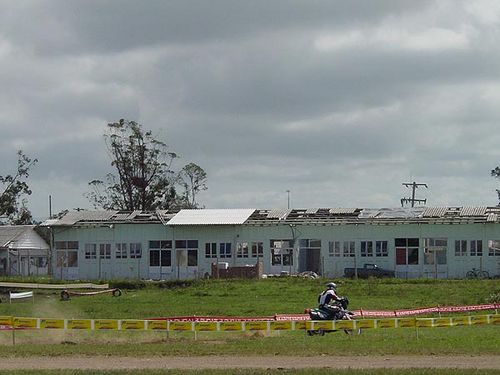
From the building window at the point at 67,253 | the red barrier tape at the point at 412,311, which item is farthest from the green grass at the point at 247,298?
the building window at the point at 67,253

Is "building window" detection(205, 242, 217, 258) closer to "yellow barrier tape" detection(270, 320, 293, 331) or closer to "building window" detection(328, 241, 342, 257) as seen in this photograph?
"building window" detection(328, 241, 342, 257)

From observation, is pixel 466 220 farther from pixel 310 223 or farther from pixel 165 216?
pixel 165 216

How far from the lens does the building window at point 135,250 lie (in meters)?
74.0

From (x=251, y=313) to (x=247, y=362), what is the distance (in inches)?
698

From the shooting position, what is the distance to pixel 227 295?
50531mm

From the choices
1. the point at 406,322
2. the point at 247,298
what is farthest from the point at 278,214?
the point at 406,322

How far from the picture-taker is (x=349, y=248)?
70438 millimetres

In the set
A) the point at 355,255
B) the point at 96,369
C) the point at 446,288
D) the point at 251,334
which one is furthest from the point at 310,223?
the point at 96,369

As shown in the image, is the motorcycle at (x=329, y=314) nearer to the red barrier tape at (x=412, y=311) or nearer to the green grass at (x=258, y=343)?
the green grass at (x=258, y=343)

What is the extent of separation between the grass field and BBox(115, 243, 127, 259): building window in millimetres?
15447

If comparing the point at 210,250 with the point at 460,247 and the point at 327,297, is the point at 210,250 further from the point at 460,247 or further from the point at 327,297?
the point at 327,297

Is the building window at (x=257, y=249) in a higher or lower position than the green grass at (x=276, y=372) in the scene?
higher

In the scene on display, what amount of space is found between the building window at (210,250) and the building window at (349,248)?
950cm

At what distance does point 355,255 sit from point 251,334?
41632 mm
